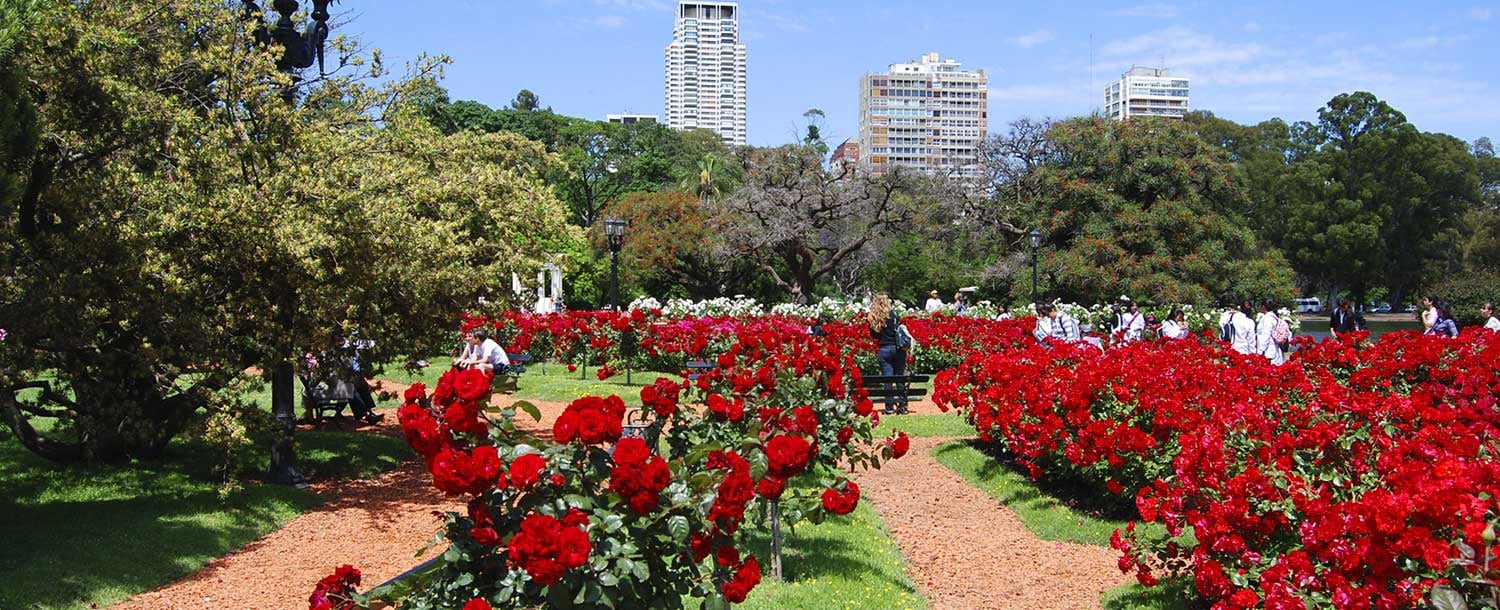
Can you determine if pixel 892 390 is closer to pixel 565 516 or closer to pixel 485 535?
pixel 565 516

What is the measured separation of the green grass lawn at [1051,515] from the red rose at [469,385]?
4078 mm

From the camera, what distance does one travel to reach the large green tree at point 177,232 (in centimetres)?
750

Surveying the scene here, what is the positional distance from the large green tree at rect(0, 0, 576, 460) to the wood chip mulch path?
1.24m

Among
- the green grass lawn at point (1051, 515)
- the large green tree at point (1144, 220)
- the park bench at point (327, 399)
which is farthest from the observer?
the large green tree at point (1144, 220)

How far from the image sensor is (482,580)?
329cm

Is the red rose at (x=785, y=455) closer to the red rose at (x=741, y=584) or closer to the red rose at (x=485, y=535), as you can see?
the red rose at (x=741, y=584)

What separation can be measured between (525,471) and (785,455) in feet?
4.85

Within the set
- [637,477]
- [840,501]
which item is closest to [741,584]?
[637,477]

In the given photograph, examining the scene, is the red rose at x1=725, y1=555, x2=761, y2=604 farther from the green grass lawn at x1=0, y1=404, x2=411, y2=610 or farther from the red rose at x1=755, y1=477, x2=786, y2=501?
the green grass lawn at x1=0, y1=404, x2=411, y2=610

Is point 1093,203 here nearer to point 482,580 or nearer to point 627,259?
point 627,259

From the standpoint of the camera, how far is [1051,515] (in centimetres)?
836

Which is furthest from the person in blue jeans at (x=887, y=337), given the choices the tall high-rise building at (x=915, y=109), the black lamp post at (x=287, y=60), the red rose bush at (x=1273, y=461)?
the tall high-rise building at (x=915, y=109)

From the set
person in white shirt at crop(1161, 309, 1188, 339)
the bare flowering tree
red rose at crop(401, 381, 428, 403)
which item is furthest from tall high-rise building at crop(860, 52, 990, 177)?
red rose at crop(401, 381, 428, 403)

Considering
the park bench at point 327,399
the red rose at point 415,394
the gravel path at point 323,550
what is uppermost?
the red rose at point 415,394
